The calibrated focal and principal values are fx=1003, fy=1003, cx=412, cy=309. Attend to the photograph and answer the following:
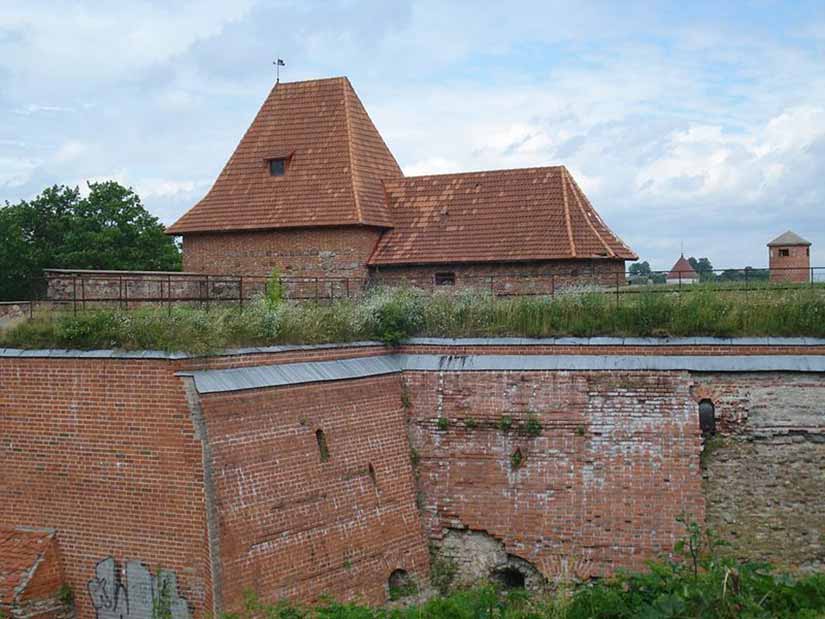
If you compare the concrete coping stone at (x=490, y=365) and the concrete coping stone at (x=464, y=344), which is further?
the concrete coping stone at (x=490, y=365)

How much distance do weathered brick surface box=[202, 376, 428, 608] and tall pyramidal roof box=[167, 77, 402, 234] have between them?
289 inches

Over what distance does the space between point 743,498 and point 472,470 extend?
4071 millimetres

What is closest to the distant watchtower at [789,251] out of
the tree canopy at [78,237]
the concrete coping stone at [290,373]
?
the concrete coping stone at [290,373]

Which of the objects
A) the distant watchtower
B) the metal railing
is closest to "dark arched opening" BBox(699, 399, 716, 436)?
the metal railing

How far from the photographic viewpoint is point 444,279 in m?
22.1

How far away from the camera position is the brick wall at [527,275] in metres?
21.2

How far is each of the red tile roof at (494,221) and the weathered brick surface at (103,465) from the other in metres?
9.98

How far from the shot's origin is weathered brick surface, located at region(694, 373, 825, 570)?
47.7 ft

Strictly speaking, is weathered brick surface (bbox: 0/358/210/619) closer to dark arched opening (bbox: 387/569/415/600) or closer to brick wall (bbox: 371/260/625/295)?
dark arched opening (bbox: 387/569/415/600)

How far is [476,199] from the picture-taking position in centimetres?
2300

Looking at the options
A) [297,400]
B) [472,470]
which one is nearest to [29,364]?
[297,400]

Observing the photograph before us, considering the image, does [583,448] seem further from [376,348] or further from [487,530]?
[376,348]

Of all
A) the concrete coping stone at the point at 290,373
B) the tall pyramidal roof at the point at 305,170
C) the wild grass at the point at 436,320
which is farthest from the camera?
the tall pyramidal roof at the point at 305,170

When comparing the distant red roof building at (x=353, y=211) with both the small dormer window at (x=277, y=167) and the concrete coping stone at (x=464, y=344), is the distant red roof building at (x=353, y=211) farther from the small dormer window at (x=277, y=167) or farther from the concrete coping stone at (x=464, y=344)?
the concrete coping stone at (x=464, y=344)
